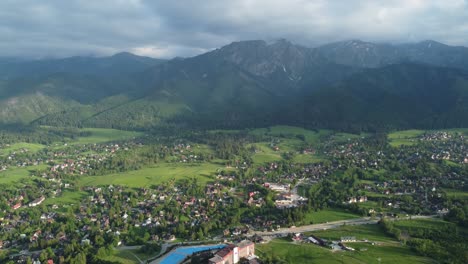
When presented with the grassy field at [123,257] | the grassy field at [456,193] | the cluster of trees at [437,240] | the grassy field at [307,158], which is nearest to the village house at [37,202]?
the grassy field at [123,257]

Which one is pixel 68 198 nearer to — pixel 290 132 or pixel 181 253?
pixel 181 253

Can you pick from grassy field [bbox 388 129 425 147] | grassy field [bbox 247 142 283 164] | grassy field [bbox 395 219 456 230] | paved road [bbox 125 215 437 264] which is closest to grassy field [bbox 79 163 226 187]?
grassy field [bbox 247 142 283 164]

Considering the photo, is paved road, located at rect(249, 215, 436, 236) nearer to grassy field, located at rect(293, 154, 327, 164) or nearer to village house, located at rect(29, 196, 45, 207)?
grassy field, located at rect(293, 154, 327, 164)

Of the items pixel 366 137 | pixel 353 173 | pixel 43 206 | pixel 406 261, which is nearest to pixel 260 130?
pixel 366 137

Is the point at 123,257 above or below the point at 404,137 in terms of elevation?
below

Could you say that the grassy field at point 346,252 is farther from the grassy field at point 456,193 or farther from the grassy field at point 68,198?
the grassy field at point 68,198

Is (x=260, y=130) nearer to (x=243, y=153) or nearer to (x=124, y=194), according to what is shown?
(x=243, y=153)

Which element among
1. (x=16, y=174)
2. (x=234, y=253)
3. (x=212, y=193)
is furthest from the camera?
(x=16, y=174)

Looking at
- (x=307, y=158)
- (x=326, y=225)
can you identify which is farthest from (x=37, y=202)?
(x=307, y=158)
